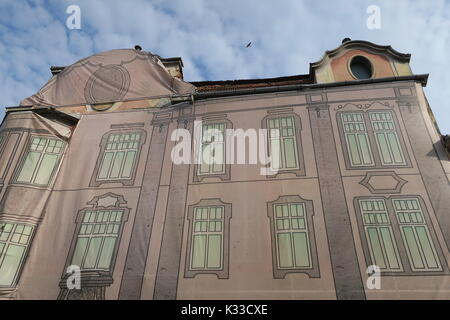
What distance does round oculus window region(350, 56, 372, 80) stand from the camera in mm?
14047

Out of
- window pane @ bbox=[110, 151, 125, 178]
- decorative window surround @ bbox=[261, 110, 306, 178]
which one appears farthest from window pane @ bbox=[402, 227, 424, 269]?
window pane @ bbox=[110, 151, 125, 178]

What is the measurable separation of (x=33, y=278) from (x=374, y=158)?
36.8 feet

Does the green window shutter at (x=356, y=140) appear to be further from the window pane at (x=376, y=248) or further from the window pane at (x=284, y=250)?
the window pane at (x=284, y=250)

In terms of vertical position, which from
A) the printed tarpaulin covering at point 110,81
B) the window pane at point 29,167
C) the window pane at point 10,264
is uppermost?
the printed tarpaulin covering at point 110,81

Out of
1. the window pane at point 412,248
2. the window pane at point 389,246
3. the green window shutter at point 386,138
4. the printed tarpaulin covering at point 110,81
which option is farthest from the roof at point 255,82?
the window pane at point 412,248

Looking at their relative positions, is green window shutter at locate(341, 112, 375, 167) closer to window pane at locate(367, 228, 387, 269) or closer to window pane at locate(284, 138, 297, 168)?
window pane at locate(284, 138, 297, 168)

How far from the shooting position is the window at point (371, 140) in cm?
1112

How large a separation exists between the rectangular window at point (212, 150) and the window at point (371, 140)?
13.9 ft

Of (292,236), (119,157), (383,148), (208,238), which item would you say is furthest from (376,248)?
(119,157)

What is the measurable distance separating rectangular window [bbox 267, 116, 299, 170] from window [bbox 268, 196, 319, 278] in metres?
1.36
